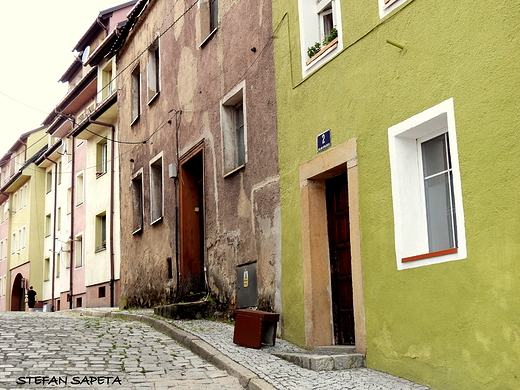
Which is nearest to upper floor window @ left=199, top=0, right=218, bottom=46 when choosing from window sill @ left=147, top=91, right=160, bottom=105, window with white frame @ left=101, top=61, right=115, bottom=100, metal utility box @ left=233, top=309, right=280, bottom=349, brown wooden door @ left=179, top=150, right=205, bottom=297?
brown wooden door @ left=179, top=150, right=205, bottom=297

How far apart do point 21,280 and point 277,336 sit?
107ft

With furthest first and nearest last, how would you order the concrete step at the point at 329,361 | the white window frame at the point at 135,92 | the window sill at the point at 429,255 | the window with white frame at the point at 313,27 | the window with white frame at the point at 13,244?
the window with white frame at the point at 13,244
the white window frame at the point at 135,92
the window with white frame at the point at 313,27
the concrete step at the point at 329,361
the window sill at the point at 429,255

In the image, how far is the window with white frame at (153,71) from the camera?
698 inches

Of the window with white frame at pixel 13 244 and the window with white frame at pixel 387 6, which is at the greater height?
the window with white frame at pixel 13 244

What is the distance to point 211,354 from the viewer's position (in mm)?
8836

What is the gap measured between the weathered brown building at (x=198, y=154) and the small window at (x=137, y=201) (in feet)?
0.12

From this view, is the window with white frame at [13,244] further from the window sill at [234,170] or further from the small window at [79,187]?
the window sill at [234,170]

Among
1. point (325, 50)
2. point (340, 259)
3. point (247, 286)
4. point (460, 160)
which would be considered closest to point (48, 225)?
point (247, 286)

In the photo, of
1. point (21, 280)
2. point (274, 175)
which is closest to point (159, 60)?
point (274, 175)

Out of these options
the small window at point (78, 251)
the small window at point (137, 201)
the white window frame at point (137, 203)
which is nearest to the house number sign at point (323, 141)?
the white window frame at point (137, 203)

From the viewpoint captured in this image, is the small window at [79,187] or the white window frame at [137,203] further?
the small window at [79,187]

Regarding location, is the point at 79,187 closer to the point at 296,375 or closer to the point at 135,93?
the point at 135,93

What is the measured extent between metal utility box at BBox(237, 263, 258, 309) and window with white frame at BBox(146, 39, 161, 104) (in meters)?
7.36

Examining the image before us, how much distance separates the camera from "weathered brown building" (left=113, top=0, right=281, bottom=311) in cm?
1129
